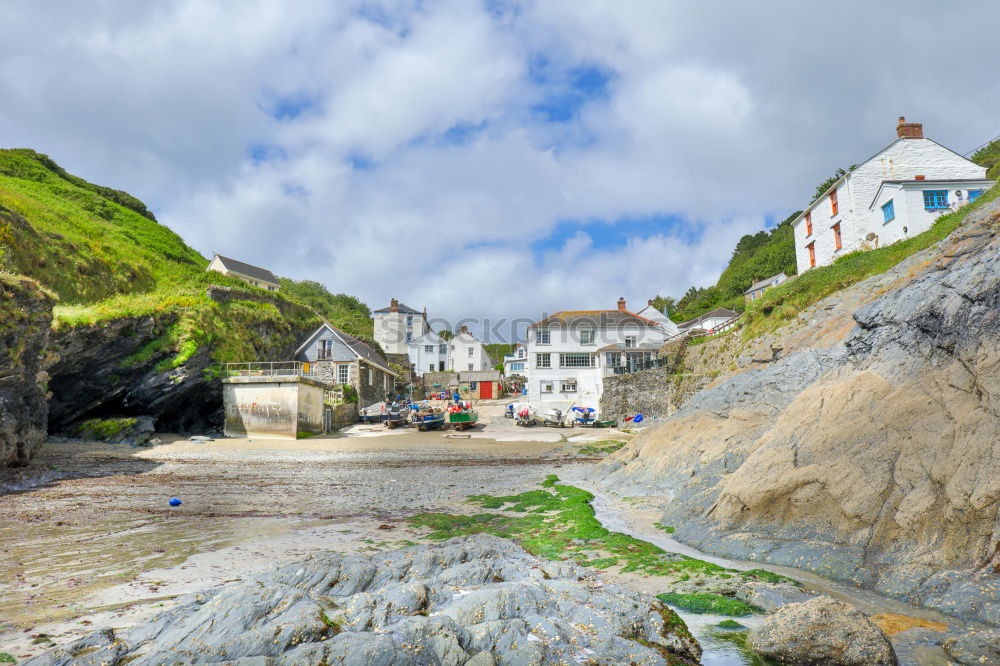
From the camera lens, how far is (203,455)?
27438 millimetres

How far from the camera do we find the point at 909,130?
3173 cm

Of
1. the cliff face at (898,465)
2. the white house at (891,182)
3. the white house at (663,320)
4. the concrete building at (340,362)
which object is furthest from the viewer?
the white house at (663,320)

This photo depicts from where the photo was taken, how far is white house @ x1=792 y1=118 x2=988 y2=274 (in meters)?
28.3

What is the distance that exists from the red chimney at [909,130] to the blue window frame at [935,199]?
524 centimetres

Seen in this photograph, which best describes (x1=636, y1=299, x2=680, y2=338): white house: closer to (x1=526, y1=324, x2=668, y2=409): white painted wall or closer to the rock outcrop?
(x1=526, y1=324, x2=668, y2=409): white painted wall

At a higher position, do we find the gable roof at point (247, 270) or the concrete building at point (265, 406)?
the gable roof at point (247, 270)

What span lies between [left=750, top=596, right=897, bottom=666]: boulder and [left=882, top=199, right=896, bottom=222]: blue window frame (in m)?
30.3

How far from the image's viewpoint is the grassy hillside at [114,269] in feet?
104

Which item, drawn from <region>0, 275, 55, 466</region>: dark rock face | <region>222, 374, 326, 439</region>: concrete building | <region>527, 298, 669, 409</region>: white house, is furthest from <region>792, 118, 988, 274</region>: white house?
<region>0, 275, 55, 466</region>: dark rock face

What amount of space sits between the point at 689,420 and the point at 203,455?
23804 mm

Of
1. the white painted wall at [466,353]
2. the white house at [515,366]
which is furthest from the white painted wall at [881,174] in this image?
the white painted wall at [466,353]

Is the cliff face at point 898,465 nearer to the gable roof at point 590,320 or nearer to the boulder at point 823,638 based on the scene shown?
the boulder at point 823,638

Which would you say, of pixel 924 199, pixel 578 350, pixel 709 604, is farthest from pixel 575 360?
pixel 709 604

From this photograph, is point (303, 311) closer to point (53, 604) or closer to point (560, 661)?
point (53, 604)
